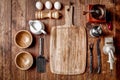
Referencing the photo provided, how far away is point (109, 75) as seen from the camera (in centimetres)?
219

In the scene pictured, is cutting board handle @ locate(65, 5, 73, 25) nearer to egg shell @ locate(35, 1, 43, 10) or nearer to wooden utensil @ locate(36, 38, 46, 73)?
egg shell @ locate(35, 1, 43, 10)

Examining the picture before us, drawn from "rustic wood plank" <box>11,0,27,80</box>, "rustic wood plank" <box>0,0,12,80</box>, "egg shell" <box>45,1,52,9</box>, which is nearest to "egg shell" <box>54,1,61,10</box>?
"egg shell" <box>45,1,52,9</box>

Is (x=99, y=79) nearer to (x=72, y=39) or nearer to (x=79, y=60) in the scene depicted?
(x=79, y=60)

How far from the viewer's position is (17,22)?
2.30 m

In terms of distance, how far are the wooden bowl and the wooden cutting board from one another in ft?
0.74

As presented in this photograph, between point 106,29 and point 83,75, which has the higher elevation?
point 106,29

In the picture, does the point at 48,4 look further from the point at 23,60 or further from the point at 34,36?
the point at 23,60

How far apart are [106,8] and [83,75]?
2.12 feet

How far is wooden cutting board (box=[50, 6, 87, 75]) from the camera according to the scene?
7.23ft

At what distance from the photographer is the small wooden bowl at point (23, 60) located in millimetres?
2225

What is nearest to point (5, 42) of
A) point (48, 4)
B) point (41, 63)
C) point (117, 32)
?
point (41, 63)

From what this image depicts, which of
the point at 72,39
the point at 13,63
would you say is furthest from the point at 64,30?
the point at 13,63

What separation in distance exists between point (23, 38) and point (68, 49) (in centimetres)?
43

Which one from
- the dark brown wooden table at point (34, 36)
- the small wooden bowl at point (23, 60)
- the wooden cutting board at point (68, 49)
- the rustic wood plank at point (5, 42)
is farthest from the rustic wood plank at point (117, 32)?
the rustic wood plank at point (5, 42)
